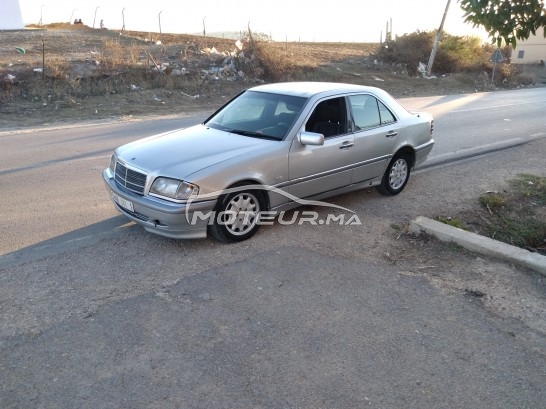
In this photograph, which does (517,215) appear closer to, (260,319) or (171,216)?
(260,319)

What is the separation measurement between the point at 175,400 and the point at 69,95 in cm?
1600

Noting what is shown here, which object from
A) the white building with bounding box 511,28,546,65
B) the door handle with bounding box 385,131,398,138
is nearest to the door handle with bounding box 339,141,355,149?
the door handle with bounding box 385,131,398,138

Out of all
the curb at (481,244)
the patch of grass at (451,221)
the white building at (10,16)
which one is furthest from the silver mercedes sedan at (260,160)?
the white building at (10,16)

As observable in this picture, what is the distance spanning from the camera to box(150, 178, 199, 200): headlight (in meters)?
4.71

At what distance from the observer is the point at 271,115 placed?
582 centimetres

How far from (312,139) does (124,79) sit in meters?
15.4

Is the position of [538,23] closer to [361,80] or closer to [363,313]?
[363,313]

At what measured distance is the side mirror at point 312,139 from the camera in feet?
17.4

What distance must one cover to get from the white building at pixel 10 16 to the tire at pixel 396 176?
3541cm

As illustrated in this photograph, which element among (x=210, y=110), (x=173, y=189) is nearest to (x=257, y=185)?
(x=173, y=189)

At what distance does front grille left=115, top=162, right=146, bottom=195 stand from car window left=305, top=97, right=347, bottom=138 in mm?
1881

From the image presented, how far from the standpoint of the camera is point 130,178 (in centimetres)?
505

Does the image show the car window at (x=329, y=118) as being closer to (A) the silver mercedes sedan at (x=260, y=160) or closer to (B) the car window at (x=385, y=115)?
(A) the silver mercedes sedan at (x=260, y=160)

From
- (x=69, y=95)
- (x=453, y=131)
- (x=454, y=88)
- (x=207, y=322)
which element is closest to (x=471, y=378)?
(x=207, y=322)
